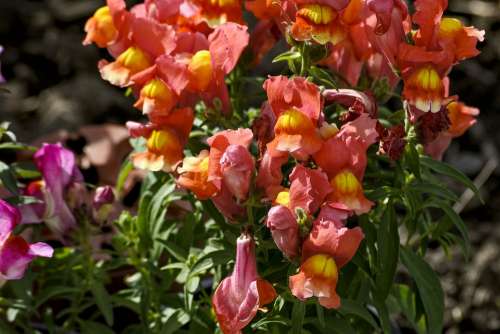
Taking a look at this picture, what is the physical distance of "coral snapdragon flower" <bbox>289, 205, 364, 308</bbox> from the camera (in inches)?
62.0

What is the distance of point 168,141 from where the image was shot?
1.82 m

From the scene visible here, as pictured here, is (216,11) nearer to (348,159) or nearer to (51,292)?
(348,159)

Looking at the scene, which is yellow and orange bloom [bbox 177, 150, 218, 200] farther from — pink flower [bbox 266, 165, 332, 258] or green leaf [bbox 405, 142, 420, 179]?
green leaf [bbox 405, 142, 420, 179]

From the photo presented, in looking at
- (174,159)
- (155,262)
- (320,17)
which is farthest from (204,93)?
(155,262)

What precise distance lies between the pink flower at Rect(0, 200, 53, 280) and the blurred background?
1.06 m

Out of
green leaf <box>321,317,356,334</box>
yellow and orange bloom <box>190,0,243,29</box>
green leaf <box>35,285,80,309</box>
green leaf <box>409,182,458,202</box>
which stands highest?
yellow and orange bloom <box>190,0,243,29</box>

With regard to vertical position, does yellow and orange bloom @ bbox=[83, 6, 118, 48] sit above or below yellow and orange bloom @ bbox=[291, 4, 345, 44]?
below

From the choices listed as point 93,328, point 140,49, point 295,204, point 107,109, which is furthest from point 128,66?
point 107,109

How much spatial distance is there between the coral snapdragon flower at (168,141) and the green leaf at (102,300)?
0.33 metres

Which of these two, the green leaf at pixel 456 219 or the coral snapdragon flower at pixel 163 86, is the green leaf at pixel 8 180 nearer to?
the coral snapdragon flower at pixel 163 86

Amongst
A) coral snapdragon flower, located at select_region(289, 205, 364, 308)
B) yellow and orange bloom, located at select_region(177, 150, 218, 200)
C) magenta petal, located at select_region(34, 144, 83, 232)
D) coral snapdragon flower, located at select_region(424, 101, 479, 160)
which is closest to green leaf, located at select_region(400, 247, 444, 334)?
coral snapdragon flower, located at select_region(424, 101, 479, 160)

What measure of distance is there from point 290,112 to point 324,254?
225mm

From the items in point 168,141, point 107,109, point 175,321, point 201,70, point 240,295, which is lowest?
point 107,109

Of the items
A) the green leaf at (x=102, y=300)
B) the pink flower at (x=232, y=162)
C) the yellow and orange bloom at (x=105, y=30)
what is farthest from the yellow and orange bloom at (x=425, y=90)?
the green leaf at (x=102, y=300)
